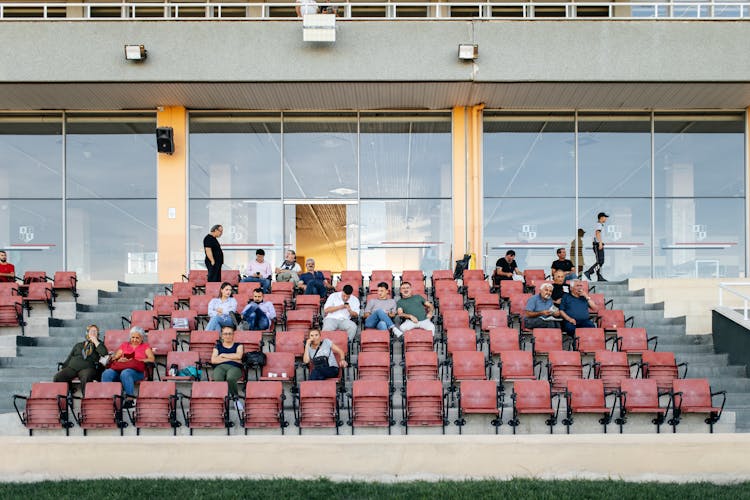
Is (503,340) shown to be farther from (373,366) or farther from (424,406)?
(424,406)

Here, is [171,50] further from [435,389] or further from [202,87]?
[435,389]

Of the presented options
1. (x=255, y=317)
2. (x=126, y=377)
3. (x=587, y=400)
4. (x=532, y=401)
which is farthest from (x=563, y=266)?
(x=126, y=377)

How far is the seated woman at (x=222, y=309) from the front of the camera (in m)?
12.3

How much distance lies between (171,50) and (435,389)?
9015 mm

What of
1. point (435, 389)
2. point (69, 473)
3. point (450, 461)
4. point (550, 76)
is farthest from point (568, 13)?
point (69, 473)

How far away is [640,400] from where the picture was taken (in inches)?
406

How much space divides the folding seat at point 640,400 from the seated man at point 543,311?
7.25 feet

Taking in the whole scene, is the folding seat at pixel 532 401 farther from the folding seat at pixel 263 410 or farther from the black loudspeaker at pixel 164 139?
the black loudspeaker at pixel 164 139

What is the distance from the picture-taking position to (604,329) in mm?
12594

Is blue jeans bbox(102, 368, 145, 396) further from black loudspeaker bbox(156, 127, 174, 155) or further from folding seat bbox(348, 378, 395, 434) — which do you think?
black loudspeaker bbox(156, 127, 174, 155)

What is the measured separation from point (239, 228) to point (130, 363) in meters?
7.00

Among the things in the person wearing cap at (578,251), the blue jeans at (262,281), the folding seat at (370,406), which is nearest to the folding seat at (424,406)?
the folding seat at (370,406)

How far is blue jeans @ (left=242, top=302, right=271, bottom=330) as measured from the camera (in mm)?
12344

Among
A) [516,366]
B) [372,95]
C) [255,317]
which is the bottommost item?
[516,366]
